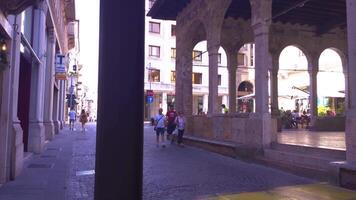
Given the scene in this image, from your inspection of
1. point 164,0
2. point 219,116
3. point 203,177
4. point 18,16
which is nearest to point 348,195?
point 203,177

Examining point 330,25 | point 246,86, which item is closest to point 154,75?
point 246,86

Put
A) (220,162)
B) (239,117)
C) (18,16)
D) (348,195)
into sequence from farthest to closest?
(239,117) → (220,162) → (18,16) → (348,195)

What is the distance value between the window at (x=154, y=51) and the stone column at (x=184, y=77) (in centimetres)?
2981

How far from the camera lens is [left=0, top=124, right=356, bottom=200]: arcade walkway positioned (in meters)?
7.52

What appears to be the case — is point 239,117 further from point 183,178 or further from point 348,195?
point 348,195

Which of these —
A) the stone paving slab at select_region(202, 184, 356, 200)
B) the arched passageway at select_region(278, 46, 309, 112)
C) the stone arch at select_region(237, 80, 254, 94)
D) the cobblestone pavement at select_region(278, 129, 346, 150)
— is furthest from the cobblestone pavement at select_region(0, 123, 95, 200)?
the stone arch at select_region(237, 80, 254, 94)

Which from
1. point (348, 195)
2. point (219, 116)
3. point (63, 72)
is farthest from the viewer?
point (63, 72)

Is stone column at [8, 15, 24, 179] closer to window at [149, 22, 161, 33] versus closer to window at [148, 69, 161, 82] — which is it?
window at [148, 69, 161, 82]

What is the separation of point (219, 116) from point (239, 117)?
189cm

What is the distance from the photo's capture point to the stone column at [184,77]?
2142 cm

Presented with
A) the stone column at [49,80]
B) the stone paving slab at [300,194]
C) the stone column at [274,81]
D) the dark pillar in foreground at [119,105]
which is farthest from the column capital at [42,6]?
the dark pillar in foreground at [119,105]

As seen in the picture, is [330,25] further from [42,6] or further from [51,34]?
[42,6]

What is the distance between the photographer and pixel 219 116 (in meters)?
16.2

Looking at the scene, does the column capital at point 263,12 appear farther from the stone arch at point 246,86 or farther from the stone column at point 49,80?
the stone arch at point 246,86
